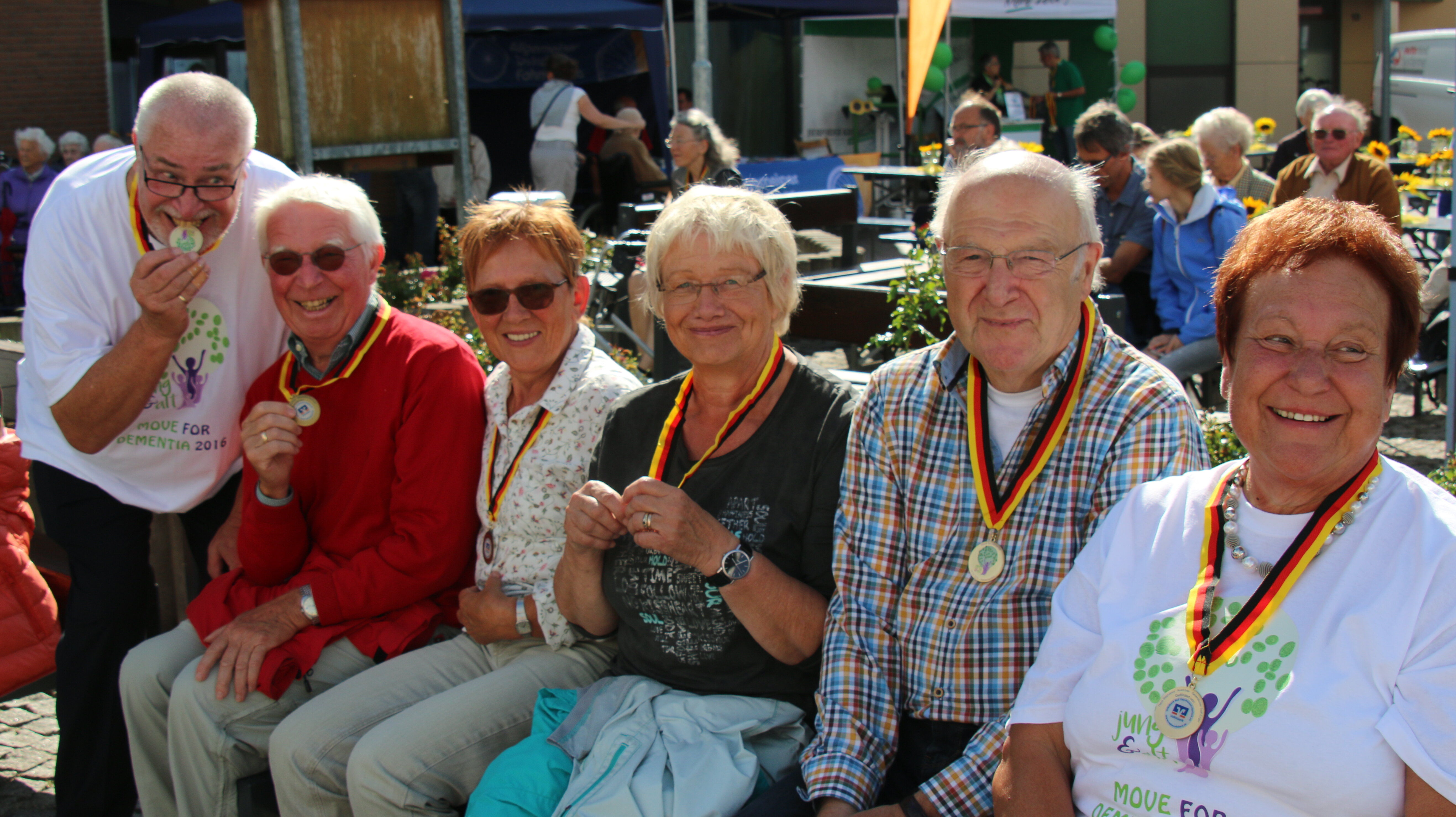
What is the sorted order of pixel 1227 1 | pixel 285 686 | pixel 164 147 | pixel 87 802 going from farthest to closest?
pixel 1227 1 < pixel 87 802 < pixel 164 147 < pixel 285 686

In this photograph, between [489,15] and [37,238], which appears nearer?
[37,238]

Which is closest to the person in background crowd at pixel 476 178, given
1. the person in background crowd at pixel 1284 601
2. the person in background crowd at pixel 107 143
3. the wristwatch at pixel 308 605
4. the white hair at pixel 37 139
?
the person in background crowd at pixel 107 143

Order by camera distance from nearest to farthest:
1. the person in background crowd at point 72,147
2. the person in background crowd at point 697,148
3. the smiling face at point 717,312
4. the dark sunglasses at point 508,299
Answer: the smiling face at point 717,312 < the dark sunglasses at point 508,299 < the person in background crowd at point 697,148 < the person in background crowd at point 72,147

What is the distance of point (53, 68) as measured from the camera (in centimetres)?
1412

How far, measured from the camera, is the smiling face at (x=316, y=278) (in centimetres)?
286

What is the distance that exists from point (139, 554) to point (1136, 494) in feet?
9.16

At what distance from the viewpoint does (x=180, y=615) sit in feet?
12.8

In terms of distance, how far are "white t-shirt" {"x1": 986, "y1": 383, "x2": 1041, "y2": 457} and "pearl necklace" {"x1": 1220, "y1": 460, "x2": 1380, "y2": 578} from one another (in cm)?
43

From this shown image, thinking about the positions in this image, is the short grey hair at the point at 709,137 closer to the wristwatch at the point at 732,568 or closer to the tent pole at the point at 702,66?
the tent pole at the point at 702,66

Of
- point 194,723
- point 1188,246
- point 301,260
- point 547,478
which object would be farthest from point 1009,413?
point 1188,246

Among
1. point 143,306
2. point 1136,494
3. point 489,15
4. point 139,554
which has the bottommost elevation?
point 139,554

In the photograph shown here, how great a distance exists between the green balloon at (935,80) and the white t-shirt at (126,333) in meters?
13.4

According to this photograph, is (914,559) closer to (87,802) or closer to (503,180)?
(87,802)

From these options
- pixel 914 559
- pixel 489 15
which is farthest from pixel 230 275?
pixel 489 15
